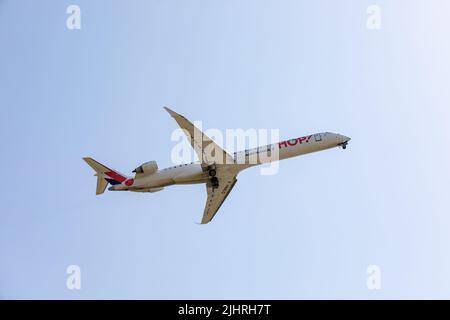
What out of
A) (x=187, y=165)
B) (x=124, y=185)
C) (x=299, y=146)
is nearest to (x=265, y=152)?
(x=299, y=146)

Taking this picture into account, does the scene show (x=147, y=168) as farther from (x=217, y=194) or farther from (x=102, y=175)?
(x=217, y=194)

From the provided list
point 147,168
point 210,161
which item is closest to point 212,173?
point 210,161

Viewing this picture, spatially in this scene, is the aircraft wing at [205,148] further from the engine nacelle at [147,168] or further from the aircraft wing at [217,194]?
the engine nacelle at [147,168]

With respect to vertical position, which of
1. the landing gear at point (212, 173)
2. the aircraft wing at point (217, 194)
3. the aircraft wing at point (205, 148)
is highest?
the aircraft wing at point (205, 148)

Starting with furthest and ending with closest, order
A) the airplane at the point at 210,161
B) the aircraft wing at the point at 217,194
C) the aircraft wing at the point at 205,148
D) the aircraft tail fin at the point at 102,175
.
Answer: the aircraft wing at the point at 217,194, the aircraft tail fin at the point at 102,175, the airplane at the point at 210,161, the aircraft wing at the point at 205,148

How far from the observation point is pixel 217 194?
65.2 meters

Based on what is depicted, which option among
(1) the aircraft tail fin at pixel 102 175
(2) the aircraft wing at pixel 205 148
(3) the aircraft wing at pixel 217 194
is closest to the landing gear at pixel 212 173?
(2) the aircraft wing at pixel 205 148

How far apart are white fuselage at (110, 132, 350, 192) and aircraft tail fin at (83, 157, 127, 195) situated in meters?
2.89

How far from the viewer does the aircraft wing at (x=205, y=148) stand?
60094 millimetres

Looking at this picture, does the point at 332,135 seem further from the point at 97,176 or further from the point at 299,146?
the point at 97,176

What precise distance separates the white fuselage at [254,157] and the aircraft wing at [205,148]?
747mm

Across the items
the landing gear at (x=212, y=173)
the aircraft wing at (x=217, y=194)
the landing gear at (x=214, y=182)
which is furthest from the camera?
the aircraft wing at (x=217, y=194)

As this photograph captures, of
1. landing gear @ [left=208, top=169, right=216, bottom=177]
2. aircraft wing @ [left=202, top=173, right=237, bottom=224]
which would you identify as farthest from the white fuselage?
aircraft wing @ [left=202, top=173, right=237, bottom=224]
